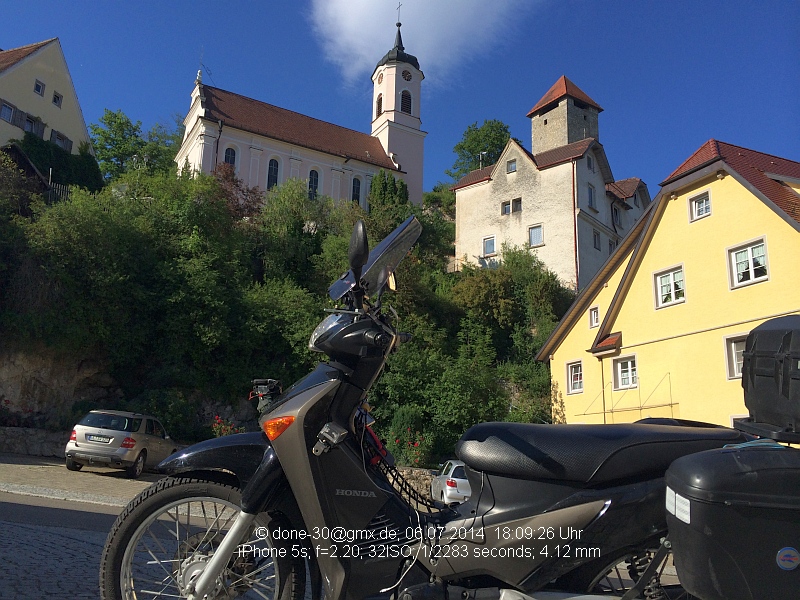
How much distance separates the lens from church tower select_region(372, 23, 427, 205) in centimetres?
5775

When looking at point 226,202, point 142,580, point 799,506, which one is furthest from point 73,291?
point 799,506

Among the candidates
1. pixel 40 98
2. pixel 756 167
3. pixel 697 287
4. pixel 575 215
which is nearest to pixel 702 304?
pixel 697 287

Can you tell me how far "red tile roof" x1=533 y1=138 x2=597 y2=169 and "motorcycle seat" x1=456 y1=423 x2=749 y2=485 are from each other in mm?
38326

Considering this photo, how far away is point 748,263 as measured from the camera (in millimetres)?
17594

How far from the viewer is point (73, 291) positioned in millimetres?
20547

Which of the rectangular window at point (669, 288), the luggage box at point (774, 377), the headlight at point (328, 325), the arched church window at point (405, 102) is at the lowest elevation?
the luggage box at point (774, 377)

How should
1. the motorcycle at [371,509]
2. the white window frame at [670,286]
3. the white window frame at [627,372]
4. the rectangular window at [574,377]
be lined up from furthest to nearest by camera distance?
the rectangular window at [574,377] → the white window frame at [627,372] → the white window frame at [670,286] → the motorcycle at [371,509]

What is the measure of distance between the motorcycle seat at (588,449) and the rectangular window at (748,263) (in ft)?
54.3

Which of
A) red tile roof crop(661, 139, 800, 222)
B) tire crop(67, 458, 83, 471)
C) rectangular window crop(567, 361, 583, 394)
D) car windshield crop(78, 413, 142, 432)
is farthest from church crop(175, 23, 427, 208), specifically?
tire crop(67, 458, 83, 471)

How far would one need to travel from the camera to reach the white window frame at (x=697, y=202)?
19125 mm

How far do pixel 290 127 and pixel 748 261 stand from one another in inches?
1698

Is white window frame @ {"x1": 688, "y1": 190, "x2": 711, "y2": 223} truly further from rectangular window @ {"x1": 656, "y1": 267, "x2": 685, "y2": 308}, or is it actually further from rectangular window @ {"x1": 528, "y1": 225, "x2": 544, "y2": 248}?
rectangular window @ {"x1": 528, "y1": 225, "x2": 544, "y2": 248}

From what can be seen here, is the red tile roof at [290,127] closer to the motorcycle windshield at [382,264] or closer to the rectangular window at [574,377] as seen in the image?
the rectangular window at [574,377]

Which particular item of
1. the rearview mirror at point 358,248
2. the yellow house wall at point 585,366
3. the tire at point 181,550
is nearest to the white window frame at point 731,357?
the yellow house wall at point 585,366
